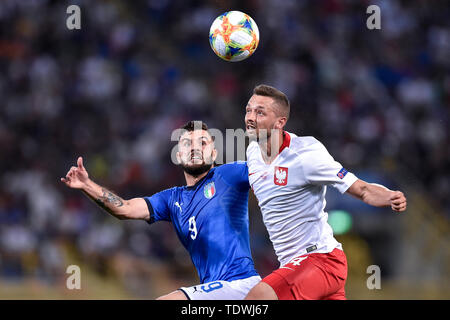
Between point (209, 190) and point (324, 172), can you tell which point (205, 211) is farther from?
point (324, 172)

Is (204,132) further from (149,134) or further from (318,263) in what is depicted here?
(149,134)

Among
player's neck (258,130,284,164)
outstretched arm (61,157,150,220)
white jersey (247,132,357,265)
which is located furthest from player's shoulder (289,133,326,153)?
outstretched arm (61,157,150,220)

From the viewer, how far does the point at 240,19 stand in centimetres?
679

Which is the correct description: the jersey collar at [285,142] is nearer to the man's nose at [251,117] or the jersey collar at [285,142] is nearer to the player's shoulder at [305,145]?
the player's shoulder at [305,145]

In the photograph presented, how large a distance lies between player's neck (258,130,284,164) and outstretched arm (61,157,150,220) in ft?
4.44

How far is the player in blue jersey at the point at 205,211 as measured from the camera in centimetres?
602

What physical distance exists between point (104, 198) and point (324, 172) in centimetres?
209

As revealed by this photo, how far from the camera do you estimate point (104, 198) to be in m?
6.23

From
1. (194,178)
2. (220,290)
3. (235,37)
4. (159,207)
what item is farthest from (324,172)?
(235,37)

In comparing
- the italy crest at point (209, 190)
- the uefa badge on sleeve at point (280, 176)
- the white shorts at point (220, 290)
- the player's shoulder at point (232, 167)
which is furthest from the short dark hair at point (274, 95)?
the white shorts at point (220, 290)

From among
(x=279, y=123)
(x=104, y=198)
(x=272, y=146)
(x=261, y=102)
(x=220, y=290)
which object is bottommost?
(x=220, y=290)

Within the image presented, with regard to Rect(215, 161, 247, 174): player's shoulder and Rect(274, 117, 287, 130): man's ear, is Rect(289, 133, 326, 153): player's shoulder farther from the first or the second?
Rect(215, 161, 247, 174): player's shoulder

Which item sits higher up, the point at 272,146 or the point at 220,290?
the point at 272,146

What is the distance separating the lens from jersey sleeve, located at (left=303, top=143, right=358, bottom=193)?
212 inches
